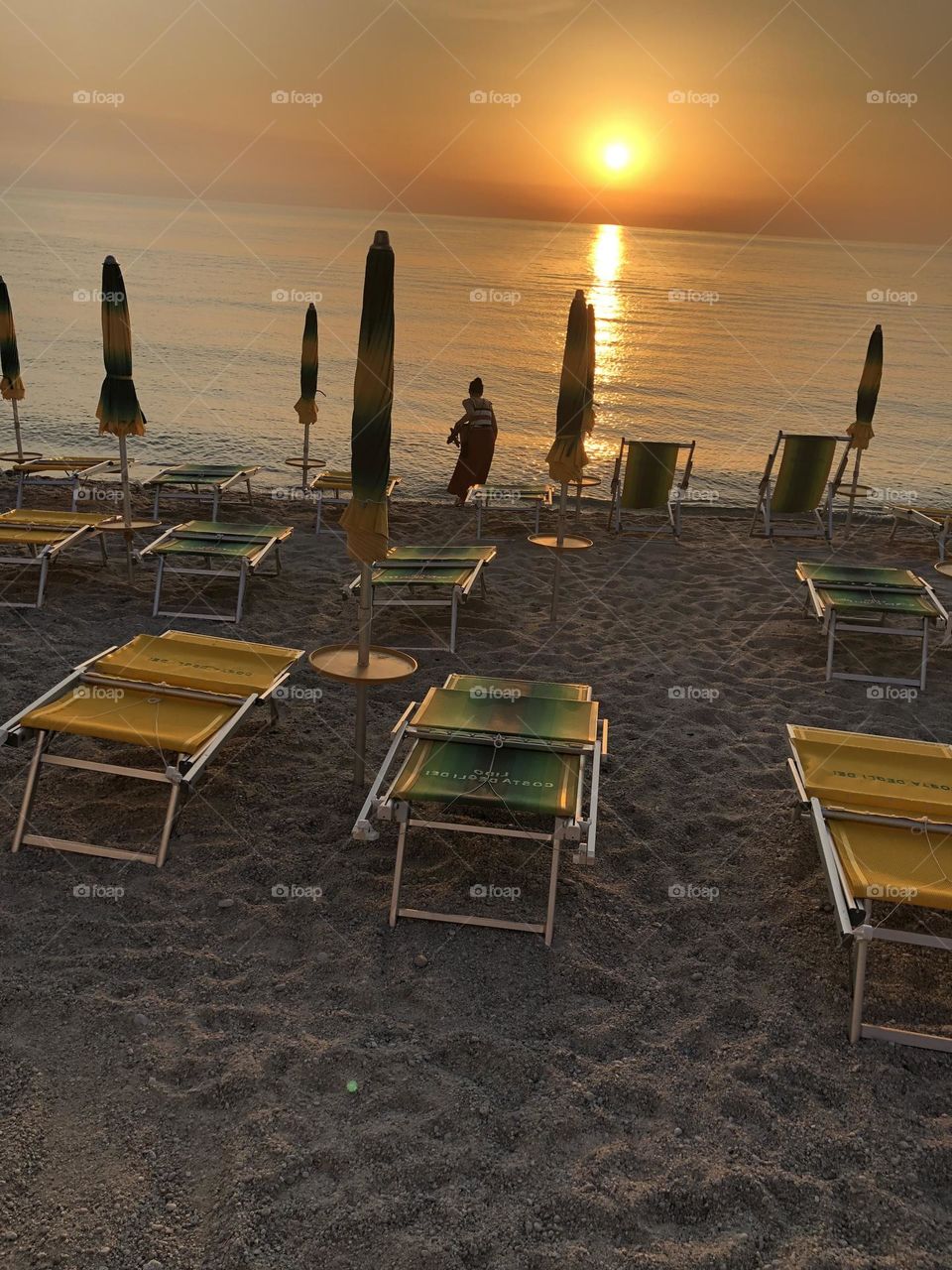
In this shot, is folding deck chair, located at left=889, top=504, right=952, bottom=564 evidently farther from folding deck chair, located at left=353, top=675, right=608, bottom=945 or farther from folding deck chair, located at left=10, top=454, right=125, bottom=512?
folding deck chair, located at left=10, top=454, right=125, bottom=512

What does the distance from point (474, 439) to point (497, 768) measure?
7131mm

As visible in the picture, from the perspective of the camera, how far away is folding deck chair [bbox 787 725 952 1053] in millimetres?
2902

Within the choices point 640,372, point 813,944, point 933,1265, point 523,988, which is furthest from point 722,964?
point 640,372

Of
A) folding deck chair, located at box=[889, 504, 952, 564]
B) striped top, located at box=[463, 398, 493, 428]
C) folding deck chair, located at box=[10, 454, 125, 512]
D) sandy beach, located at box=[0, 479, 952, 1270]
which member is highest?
striped top, located at box=[463, 398, 493, 428]

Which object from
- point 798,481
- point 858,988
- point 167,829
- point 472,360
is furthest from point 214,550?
point 472,360

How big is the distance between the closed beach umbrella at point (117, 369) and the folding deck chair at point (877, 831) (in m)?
5.24

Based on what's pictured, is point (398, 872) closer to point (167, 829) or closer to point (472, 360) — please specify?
point (167, 829)

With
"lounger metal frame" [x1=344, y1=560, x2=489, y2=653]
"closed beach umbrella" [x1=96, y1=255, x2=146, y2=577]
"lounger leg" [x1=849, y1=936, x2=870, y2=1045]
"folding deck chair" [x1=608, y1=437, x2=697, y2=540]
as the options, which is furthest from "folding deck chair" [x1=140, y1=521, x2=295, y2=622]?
"lounger leg" [x1=849, y1=936, x2=870, y2=1045]

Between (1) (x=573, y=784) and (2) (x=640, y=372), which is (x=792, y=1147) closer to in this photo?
(1) (x=573, y=784)

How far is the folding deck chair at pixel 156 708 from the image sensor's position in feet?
12.0

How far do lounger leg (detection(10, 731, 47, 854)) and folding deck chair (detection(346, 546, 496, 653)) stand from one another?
8.60ft

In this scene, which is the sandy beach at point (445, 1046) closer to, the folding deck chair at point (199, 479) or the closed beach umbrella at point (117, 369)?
the closed beach umbrella at point (117, 369)

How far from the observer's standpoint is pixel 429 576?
6426 millimetres

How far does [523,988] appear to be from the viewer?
10.1ft
